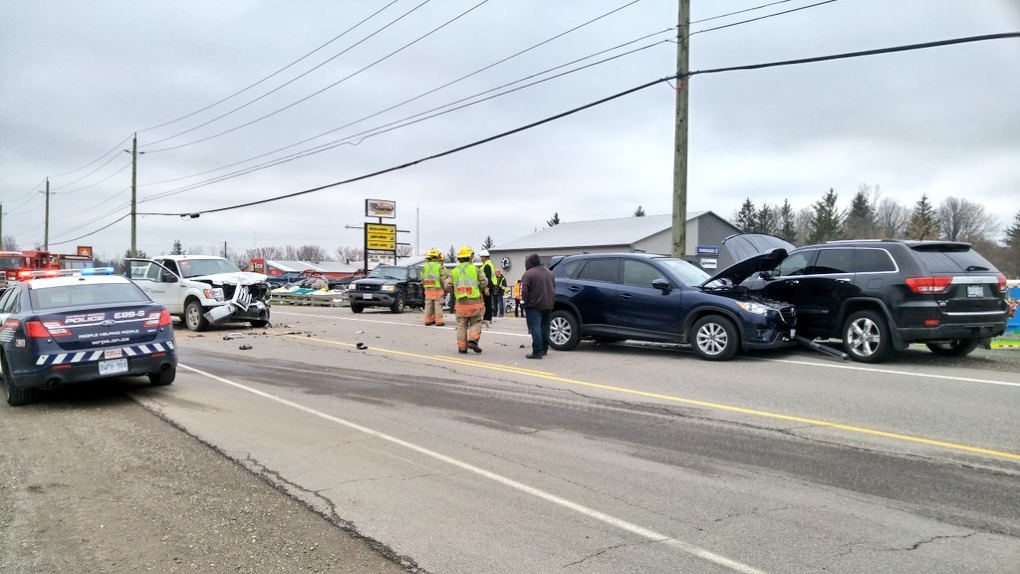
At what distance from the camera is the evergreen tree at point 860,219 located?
6632cm

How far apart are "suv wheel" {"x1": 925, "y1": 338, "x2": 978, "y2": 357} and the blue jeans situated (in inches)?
249

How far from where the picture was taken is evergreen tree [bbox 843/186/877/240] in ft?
218

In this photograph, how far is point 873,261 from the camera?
10406mm

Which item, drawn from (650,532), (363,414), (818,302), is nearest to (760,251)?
(818,302)

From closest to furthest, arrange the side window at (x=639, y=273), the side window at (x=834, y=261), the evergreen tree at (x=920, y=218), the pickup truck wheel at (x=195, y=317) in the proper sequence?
the side window at (x=834, y=261)
the side window at (x=639, y=273)
the pickup truck wheel at (x=195, y=317)
the evergreen tree at (x=920, y=218)

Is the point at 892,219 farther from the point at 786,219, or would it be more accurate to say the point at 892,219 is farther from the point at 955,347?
the point at 955,347

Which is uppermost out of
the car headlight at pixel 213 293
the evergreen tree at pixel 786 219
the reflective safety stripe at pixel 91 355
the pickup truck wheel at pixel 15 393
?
the evergreen tree at pixel 786 219

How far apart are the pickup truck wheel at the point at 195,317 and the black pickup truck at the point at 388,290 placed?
23.9ft

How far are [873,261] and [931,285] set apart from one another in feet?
3.16

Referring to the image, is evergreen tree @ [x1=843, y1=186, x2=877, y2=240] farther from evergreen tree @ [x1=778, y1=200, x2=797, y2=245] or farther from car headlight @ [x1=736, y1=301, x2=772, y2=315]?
car headlight @ [x1=736, y1=301, x2=772, y2=315]

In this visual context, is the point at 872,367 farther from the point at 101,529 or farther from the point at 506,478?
the point at 101,529

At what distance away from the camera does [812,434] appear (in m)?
6.37

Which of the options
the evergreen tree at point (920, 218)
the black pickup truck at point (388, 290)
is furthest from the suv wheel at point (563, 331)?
the evergreen tree at point (920, 218)

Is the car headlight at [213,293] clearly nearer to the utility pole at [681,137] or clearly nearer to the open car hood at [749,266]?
the utility pole at [681,137]
